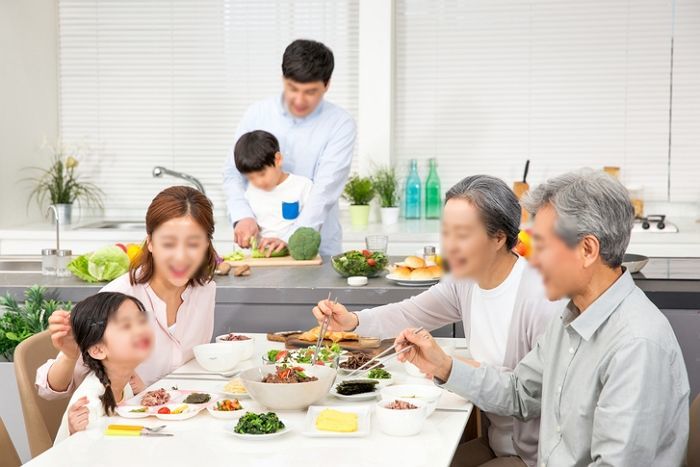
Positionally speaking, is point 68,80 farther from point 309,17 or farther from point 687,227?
point 687,227

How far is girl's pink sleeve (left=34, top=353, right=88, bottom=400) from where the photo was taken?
2.25m

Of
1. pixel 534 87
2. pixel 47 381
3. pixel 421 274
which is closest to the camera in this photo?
pixel 47 381

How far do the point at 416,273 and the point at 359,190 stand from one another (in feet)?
7.05

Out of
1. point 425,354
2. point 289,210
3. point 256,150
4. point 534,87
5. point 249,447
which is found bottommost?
point 249,447

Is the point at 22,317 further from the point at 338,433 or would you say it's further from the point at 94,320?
the point at 338,433

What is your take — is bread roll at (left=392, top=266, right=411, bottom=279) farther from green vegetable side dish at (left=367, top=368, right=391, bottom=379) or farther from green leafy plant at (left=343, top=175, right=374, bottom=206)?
green leafy plant at (left=343, top=175, right=374, bottom=206)

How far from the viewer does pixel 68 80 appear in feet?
19.6

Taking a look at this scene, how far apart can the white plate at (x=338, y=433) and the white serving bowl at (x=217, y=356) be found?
16.8 inches

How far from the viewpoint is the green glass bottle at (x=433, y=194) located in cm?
561

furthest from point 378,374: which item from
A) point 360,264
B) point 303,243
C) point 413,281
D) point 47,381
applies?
point 303,243

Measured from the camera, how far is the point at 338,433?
1922mm

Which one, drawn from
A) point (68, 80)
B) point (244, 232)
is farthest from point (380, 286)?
point (68, 80)

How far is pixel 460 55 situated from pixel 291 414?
12.9 ft

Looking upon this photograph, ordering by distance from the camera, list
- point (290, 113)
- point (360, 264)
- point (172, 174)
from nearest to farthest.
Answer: point (360, 264) → point (290, 113) → point (172, 174)
